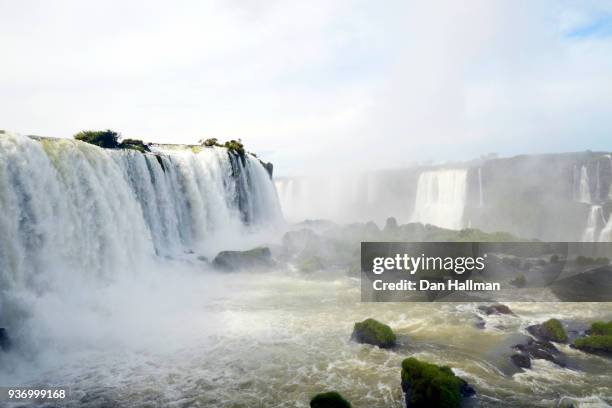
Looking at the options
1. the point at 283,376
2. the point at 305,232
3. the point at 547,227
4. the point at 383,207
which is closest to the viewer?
the point at 283,376

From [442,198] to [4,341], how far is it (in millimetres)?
42861

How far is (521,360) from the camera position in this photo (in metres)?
11.3

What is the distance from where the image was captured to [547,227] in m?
40.7

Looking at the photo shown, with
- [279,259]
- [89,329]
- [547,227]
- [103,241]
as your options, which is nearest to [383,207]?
[547,227]

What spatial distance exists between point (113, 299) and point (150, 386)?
6747mm

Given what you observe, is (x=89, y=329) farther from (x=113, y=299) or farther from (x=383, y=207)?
(x=383, y=207)

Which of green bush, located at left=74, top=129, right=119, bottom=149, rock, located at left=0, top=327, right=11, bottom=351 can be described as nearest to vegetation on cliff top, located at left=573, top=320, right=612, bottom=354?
rock, located at left=0, top=327, right=11, bottom=351

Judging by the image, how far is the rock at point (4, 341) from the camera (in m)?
11.1

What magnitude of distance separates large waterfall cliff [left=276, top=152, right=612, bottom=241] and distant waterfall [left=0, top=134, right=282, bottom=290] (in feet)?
85.6

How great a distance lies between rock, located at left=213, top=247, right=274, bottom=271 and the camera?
78.4 feet

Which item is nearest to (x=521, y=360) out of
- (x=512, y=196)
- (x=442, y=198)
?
(x=442, y=198)

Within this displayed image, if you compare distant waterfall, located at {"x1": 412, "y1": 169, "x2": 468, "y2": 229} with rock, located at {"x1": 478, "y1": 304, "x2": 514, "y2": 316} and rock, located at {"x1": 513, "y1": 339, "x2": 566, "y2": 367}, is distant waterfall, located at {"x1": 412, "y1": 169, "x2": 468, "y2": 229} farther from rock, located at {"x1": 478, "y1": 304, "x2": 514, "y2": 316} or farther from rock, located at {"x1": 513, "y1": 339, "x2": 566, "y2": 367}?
rock, located at {"x1": 513, "y1": 339, "x2": 566, "y2": 367}

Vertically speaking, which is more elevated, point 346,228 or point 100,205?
point 100,205

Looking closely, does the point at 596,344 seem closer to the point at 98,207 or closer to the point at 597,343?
the point at 597,343
